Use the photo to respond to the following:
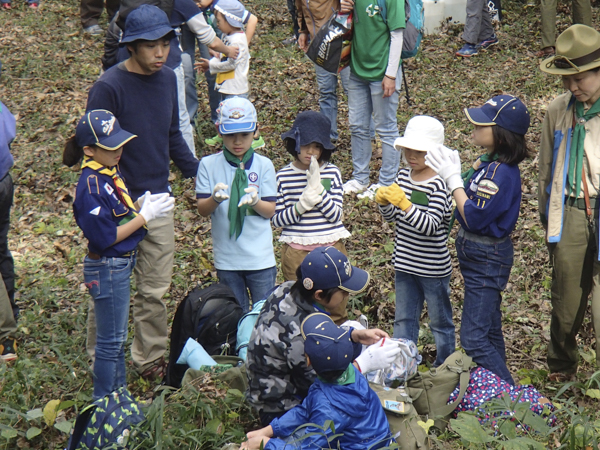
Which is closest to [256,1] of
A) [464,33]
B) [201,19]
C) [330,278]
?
[464,33]

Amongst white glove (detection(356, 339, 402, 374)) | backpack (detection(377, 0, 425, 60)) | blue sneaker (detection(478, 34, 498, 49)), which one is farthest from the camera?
blue sneaker (detection(478, 34, 498, 49))

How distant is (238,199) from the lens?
15.1 ft

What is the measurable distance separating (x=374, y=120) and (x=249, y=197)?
3187 millimetres

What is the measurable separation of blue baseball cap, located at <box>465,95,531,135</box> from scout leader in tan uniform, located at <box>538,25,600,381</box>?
1.09 ft

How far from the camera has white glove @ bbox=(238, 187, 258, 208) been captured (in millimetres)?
4480

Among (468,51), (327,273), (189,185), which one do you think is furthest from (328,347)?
(468,51)

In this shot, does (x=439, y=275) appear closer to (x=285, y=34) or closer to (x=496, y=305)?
(x=496, y=305)

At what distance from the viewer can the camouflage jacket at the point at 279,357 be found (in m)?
3.53

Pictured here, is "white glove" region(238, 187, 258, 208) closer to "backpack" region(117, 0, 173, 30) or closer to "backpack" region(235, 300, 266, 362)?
"backpack" region(235, 300, 266, 362)

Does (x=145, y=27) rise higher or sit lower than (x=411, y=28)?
lower

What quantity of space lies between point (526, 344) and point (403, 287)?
1301 millimetres

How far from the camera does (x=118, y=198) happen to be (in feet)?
13.7

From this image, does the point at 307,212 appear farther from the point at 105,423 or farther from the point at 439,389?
the point at 105,423

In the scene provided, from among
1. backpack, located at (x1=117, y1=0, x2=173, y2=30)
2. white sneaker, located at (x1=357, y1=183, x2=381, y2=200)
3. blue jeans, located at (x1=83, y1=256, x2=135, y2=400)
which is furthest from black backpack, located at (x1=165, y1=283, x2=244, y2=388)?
white sneaker, located at (x1=357, y1=183, x2=381, y2=200)
